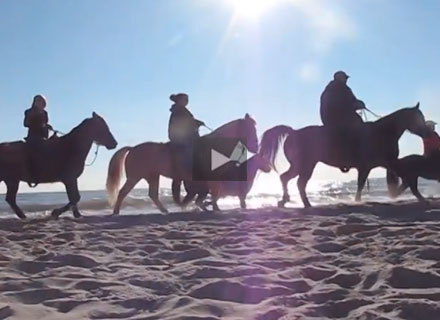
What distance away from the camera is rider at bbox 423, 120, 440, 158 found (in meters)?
10.9

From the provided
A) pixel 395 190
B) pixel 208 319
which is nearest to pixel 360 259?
pixel 208 319

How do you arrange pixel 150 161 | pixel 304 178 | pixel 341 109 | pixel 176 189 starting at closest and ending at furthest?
1. pixel 341 109
2. pixel 304 178
3. pixel 150 161
4. pixel 176 189

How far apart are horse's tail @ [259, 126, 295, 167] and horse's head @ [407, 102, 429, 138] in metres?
2.09

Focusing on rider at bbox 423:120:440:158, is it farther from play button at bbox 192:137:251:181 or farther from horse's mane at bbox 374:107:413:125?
play button at bbox 192:137:251:181

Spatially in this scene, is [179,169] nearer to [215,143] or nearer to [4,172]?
[215,143]

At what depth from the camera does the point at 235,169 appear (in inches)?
427

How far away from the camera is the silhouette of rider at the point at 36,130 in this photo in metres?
9.54

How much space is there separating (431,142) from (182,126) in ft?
14.9

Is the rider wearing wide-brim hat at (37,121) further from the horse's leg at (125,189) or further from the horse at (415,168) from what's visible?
the horse at (415,168)

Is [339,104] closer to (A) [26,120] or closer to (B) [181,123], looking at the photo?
(B) [181,123]

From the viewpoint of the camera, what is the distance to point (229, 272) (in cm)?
418

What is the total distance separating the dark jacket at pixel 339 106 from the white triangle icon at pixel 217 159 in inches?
75.8

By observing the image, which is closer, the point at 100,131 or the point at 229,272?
the point at 229,272

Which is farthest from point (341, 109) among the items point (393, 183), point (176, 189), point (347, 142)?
point (176, 189)
